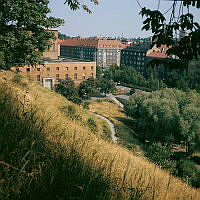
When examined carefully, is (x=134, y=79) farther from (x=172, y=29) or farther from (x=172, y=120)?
(x=172, y=29)

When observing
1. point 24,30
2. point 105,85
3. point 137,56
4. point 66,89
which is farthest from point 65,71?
point 24,30

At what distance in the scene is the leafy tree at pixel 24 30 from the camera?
1026cm

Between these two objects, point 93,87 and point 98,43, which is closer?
point 93,87

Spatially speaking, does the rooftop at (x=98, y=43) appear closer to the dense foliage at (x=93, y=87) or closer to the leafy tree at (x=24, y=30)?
the dense foliage at (x=93, y=87)

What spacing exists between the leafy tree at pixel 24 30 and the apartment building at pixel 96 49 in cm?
8145

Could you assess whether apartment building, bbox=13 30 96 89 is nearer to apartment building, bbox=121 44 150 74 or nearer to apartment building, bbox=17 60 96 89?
apartment building, bbox=17 60 96 89

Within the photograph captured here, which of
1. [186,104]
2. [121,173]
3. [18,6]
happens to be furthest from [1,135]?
[186,104]

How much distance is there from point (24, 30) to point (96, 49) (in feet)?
271

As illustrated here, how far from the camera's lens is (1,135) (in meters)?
2.55

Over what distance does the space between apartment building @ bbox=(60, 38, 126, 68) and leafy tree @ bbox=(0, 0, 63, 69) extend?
81.4 m

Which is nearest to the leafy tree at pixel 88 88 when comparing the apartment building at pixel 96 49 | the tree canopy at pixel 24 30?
the tree canopy at pixel 24 30

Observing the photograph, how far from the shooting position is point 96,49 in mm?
92438

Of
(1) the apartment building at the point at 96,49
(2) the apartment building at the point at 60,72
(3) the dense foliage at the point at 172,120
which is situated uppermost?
(1) the apartment building at the point at 96,49

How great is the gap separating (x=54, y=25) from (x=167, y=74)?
58111 millimetres
